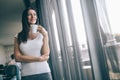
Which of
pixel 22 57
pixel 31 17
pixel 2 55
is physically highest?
pixel 31 17

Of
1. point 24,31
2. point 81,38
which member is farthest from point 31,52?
point 81,38

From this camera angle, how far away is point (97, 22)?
209cm

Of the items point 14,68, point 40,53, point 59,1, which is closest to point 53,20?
point 59,1

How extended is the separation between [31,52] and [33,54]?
1.0 inches

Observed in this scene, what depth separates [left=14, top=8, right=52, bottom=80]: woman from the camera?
4.79 feet

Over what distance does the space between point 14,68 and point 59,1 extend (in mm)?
2264

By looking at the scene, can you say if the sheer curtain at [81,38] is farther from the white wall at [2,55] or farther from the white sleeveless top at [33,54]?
the white wall at [2,55]

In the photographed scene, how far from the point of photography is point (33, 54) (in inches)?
58.9

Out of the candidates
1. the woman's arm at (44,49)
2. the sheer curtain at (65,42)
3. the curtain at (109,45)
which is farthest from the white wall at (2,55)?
the woman's arm at (44,49)

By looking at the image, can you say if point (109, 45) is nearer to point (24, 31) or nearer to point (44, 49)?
point (44, 49)

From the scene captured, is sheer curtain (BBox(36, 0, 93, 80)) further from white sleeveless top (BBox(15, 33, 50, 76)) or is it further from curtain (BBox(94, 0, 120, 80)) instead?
white sleeveless top (BBox(15, 33, 50, 76))

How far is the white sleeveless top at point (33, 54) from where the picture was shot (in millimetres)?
1461

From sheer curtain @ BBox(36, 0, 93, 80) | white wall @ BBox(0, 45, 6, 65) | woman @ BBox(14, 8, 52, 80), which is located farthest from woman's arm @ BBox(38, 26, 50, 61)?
white wall @ BBox(0, 45, 6, 65)

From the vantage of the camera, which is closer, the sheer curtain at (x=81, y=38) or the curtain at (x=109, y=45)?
the curtain at (x=109, y=45)
